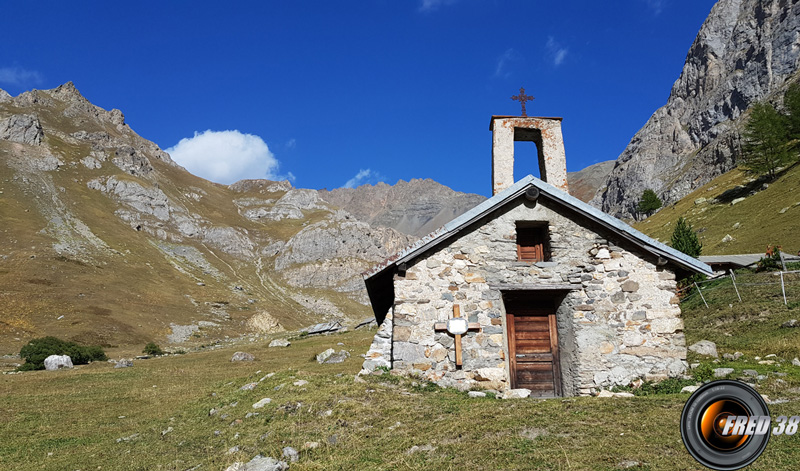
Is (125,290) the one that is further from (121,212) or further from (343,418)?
(343,418)

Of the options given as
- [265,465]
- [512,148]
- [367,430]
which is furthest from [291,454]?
[512,148]

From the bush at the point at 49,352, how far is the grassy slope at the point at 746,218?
53.6 metres

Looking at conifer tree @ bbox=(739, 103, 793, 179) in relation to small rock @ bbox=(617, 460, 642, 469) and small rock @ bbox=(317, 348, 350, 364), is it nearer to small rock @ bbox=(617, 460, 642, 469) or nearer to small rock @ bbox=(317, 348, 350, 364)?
small rock @ bbox=(317, 348, 350, 364)

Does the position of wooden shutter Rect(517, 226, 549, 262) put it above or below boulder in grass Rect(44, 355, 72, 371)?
above

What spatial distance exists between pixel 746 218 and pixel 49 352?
6661 cm

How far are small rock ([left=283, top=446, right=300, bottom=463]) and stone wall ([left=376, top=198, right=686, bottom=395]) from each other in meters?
4.67

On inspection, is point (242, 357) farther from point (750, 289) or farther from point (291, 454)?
point (750, 289)

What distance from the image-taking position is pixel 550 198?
1320 centimetres

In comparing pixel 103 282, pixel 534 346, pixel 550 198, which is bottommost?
pixel 534 346

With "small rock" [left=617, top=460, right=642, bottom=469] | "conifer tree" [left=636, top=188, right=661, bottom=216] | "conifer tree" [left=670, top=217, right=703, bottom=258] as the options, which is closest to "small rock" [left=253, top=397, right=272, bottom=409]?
"small rock" [left=617, top=460, right=642, bottom=469]

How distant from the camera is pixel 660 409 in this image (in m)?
8.59

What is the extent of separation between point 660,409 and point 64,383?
24.4 metres

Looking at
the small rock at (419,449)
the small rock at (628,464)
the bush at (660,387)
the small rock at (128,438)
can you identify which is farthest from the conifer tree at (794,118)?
the small rock at (128,438)

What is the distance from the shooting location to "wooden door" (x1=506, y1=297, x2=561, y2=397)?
42.3ft
